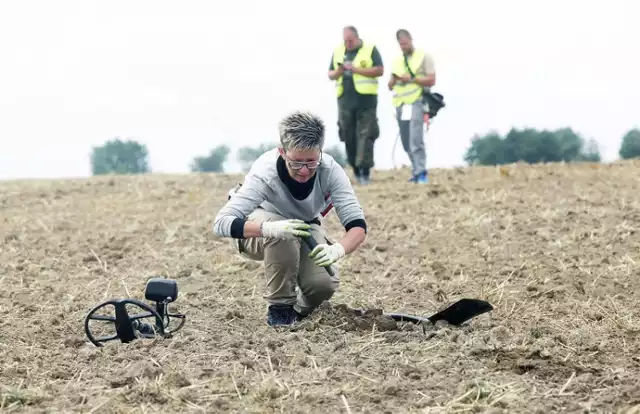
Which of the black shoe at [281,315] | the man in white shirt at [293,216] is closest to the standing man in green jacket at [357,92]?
the man in white shirt at [293,216]

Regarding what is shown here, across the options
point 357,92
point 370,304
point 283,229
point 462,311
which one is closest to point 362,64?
point 357,92

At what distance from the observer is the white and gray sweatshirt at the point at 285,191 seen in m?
3.98

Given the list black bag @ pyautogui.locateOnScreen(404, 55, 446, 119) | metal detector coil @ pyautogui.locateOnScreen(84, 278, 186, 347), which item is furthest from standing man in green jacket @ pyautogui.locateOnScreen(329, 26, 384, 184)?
metal detector coil @ pyautogui.locateOnScreen(84, 278, 186, 347)

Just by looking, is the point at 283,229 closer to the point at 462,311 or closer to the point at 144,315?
the point at 144,315

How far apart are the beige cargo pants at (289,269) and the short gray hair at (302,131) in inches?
22.0

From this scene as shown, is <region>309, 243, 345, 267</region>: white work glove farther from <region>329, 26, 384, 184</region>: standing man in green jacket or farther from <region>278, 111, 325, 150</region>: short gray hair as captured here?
<region>329, 26, 384, 184</region>: standing man in green jacket

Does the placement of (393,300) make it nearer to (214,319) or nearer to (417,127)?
(214,319)

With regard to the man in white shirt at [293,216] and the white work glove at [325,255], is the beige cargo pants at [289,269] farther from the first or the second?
the white work glove at [325,255]

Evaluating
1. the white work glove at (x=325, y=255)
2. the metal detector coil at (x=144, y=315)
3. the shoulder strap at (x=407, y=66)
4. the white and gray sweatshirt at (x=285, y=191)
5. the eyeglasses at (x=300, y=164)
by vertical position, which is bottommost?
the metal detector coil at (x=144, y=315)

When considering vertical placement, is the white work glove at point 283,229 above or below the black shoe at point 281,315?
above

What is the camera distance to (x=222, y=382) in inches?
117

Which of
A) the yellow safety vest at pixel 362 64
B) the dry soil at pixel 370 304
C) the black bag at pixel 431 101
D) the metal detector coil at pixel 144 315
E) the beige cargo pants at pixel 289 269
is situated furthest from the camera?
the black bag at pixel 431 101

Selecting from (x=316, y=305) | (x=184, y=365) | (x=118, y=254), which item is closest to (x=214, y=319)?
(x=316, y=305)

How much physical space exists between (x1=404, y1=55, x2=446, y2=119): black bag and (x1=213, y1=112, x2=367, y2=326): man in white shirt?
515cm
